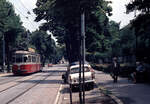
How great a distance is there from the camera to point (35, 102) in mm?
15023

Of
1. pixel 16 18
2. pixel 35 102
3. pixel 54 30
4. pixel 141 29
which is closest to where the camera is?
pixel 35 102

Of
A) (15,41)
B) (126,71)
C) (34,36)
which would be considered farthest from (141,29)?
(34,36)

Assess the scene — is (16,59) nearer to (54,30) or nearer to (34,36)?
(54,30)

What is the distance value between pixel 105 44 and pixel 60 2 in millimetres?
50757

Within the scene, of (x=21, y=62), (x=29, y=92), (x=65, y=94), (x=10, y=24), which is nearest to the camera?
(x=65, y=94)

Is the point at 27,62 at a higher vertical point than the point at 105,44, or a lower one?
lower

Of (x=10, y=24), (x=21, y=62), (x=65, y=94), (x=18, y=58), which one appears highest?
(x=10, y=24)

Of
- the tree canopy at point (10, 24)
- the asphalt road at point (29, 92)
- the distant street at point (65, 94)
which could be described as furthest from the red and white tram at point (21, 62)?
the tree canopy at point (10, 24)

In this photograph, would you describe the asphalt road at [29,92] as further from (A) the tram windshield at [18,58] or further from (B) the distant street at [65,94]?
(A) the tram windshield at [18,58]

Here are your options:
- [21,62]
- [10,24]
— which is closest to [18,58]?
[21,62]

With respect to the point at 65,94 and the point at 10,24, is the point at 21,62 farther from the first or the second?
the point at 10,24

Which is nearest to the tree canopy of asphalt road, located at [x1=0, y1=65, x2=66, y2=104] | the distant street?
asphalt road, located at [x1=0, y1=65, x2=66, y2=104]

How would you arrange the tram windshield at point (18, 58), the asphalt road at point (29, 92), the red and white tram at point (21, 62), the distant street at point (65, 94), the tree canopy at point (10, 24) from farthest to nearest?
the tree canopy at point (10, 24) < the tram windshield at point (18, 58) < the red and white tram at point (21, 62) < the asphalt road at point (29, 92) < the distant street at point (65, 94)

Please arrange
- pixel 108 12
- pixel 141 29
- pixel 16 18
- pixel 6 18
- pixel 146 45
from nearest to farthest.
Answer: pixel 141 29 → pixel 146 45 → pixel 108 12 → pixel 6 18 → pixel 16 18
